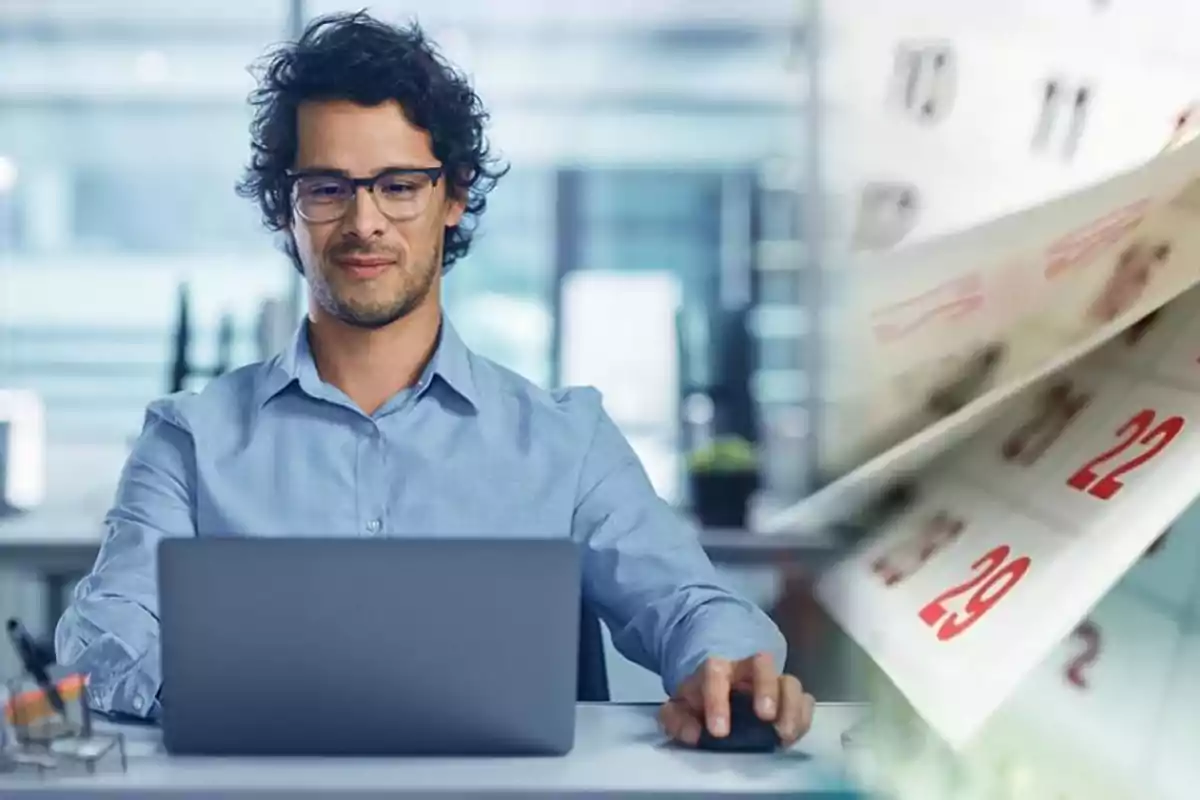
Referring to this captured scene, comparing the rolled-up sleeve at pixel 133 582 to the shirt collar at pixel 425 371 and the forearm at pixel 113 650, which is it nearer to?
the forearm at pixel 113 650

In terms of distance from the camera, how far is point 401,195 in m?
1.61

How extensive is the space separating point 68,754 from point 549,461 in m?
0.77

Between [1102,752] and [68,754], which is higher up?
[1102,752]

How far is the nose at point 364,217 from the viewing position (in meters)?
1.55

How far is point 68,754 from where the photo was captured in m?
0.85

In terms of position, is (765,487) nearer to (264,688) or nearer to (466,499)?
(466,499)

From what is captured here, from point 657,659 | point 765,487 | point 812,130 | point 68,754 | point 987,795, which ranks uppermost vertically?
point 812,130

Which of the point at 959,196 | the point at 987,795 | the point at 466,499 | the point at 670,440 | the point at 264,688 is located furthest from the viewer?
the point at 670,440

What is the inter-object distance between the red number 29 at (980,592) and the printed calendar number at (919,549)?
0.07ft

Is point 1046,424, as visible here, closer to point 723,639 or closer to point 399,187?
point 723,639

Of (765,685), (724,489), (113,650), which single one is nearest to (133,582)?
(113,650)

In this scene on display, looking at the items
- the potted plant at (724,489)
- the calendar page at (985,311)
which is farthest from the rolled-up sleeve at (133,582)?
the potted plant at (724,489)

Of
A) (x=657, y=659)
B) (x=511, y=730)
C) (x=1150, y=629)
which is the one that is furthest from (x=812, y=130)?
(x=1150, y=629)

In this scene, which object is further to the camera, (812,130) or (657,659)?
(812,130)
